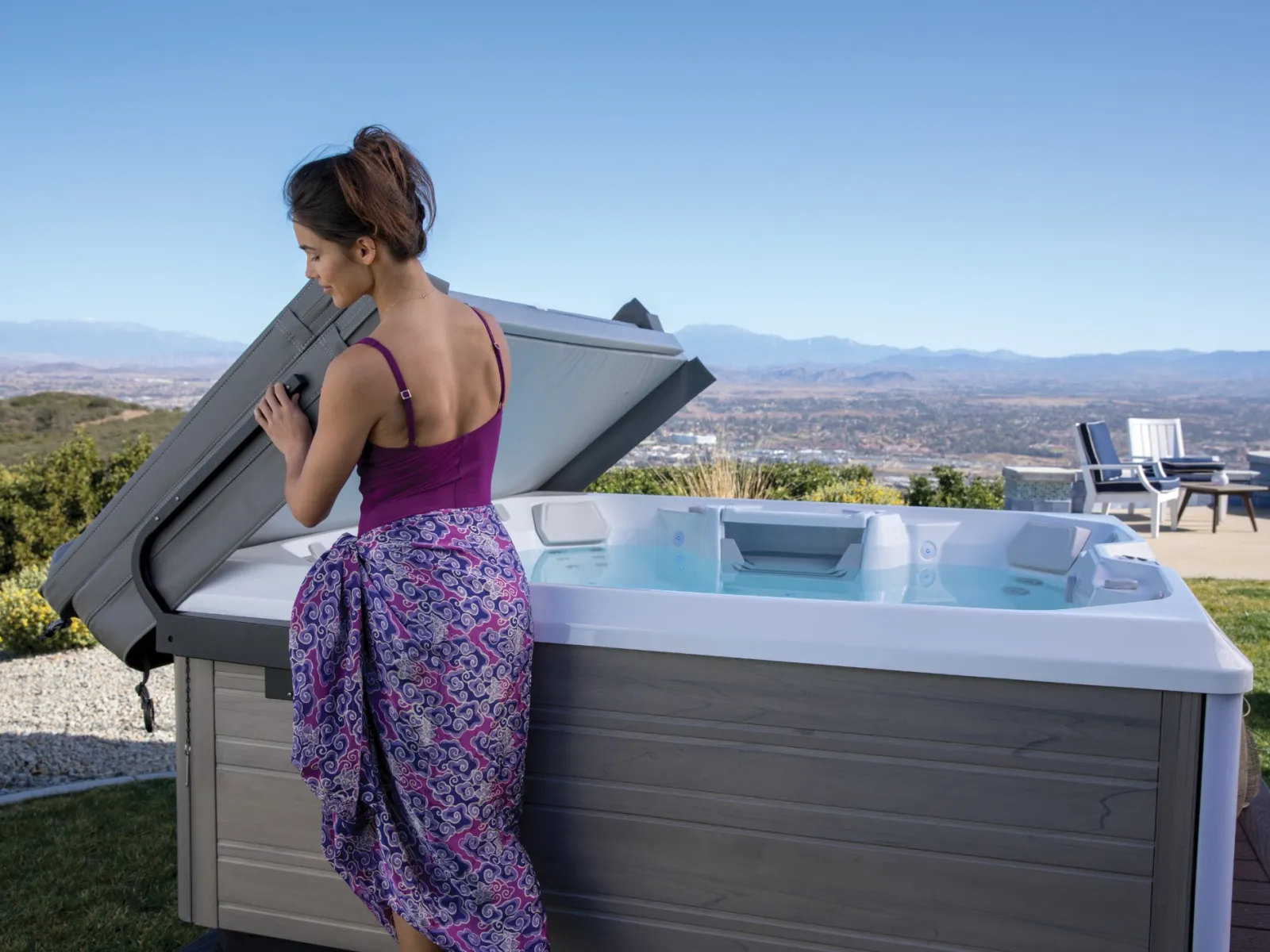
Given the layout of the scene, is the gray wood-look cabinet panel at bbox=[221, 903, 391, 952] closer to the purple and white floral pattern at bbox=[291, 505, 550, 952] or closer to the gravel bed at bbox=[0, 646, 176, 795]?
the purple and white floral pattern at bbox=[291, 505, 550, 952]

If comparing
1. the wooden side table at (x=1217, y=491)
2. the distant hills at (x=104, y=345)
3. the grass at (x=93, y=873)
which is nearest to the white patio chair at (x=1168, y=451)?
the wooden side table at (x=1217, y=491)

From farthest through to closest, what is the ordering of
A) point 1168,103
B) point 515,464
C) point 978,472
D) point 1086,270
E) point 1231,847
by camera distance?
point 1086,270 → point 1168,103 → point 978,472 → point 515,464 → point 1231,847

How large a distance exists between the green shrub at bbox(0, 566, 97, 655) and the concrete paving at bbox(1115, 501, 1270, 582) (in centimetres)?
599

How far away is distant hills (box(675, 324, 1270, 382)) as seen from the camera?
2094 centimetres

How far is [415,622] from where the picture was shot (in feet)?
5.11

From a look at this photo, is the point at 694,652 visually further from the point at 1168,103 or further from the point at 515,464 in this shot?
the point at 1168,103

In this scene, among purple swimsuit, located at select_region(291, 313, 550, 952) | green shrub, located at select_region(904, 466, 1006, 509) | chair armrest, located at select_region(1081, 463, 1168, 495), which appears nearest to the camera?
purple swimsuit, located at select_region(291, 313, 550, 952)

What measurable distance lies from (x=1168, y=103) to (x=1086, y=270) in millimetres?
5334

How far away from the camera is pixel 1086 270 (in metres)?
20.8

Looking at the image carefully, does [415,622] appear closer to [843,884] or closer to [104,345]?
[843,884]

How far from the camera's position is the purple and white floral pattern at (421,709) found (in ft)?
5.13

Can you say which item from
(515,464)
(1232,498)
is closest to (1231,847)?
(515,464)

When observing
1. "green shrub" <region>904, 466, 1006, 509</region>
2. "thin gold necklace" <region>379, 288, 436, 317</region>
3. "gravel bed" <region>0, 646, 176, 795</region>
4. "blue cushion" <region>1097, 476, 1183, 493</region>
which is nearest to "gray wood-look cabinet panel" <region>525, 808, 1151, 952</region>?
"thin gold necklace" <region>379, 288, 436, 317</region>

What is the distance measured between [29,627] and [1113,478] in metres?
7.93
